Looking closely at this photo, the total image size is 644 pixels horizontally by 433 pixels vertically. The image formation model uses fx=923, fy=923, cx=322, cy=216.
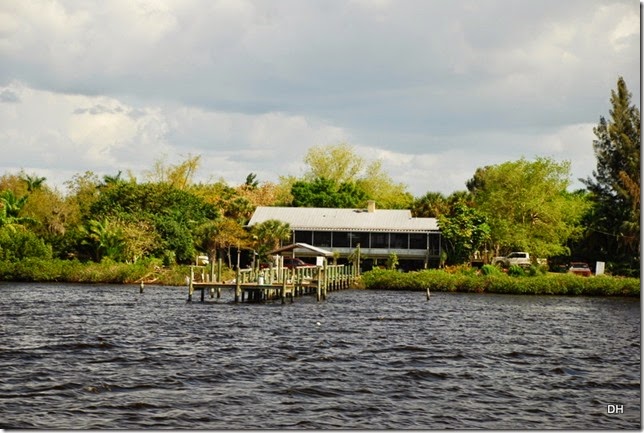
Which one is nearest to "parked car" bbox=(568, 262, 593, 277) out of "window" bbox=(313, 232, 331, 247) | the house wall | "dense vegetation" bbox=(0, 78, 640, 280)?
"dense vegetation" bbox=(0, 78, 640, 280)

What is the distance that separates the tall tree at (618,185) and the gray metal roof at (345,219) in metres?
11.0

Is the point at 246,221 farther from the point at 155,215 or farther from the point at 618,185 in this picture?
the point at 618,185

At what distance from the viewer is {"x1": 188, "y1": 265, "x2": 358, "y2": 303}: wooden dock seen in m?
42.2

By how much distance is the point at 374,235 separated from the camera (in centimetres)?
6384

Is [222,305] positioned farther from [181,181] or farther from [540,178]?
[181,181]

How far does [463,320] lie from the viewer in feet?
117

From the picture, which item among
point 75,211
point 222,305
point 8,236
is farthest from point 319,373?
point 75,211

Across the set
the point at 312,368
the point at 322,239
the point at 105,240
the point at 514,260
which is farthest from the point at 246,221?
the point at 312,368

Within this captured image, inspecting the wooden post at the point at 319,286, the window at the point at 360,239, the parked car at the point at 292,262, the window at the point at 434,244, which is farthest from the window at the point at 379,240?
the wooden post at the point at 319,286

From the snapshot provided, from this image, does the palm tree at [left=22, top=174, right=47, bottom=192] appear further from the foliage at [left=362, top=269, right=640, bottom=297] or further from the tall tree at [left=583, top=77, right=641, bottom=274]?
the tall tree at [left=583, top=77, right=641, bottom=274]

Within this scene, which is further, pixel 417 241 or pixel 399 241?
pixel 399 241

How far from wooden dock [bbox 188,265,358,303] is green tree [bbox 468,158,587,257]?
16121 mm

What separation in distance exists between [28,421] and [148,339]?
1147cm

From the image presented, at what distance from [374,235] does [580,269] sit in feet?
46.9
